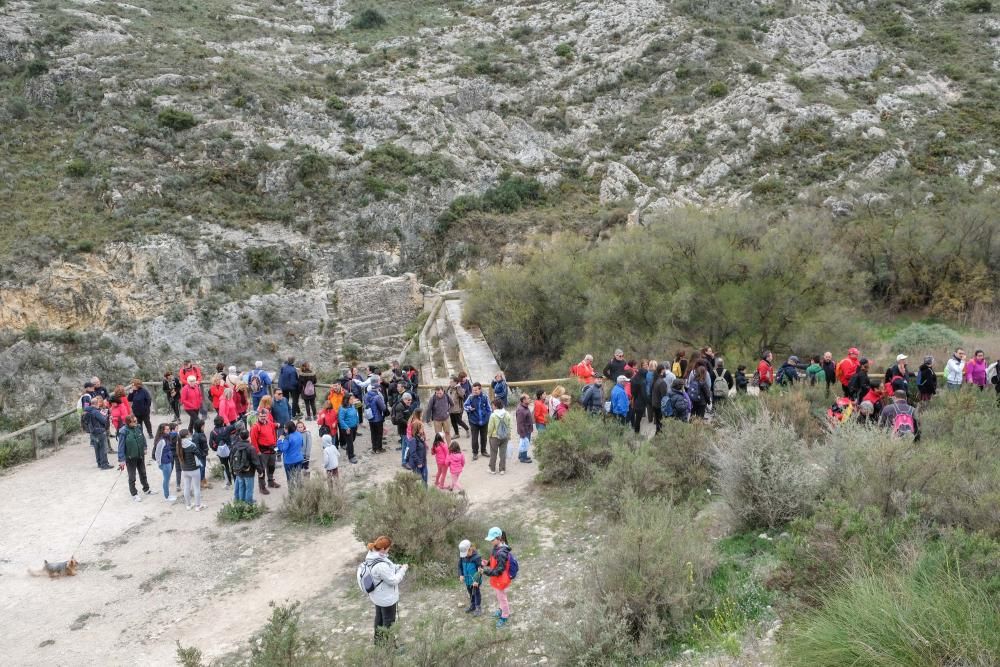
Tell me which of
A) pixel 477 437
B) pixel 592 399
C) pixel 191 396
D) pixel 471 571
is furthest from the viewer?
pixel 191 396

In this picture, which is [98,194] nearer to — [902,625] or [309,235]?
[309,235]

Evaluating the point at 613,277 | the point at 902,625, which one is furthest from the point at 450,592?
the point at 613,277

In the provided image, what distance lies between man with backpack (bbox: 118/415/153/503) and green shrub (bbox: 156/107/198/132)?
27.6 m

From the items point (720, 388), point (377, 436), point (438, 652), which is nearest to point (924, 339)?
point (720, 388)

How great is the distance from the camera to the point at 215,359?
24922 millimetres

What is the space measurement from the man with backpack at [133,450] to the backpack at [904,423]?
408 inches

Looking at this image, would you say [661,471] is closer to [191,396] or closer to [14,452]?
[191,396]

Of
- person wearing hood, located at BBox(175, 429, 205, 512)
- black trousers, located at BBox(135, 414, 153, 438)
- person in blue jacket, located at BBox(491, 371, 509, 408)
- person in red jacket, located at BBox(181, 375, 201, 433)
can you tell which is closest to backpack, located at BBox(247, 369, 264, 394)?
person in red jacket, located at BBox(181, 375, 201, 433)

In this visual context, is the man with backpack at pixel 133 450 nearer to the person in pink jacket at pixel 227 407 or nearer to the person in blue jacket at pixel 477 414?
the person in pink jacket at pixel 227 407

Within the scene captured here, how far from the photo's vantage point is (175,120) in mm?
33781

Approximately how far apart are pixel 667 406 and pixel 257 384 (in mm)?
7380

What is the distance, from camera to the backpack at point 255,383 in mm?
12883

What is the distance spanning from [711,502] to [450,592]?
333 centimetres

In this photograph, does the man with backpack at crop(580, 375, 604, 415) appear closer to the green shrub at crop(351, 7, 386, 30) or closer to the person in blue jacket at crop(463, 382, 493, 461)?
the person in blue jacket at crop(463, 382, 493, 461)
